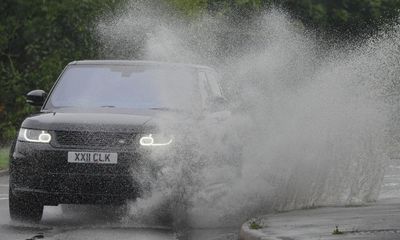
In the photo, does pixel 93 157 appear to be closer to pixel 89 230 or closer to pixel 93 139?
pixel 93 139

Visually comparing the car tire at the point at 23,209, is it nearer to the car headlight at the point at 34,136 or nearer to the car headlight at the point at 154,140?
the car headlight at the point at 34,136

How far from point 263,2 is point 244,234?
115 ft

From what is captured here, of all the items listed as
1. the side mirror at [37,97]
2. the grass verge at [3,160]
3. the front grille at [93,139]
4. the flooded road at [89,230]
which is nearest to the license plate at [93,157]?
the front grille at [93,139]

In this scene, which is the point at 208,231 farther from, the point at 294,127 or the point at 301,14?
the point at 301,14

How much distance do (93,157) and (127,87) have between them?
5.59 ft

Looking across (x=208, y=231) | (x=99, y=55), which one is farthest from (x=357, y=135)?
(x=99, y=55)

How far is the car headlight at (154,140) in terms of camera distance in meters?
12.9

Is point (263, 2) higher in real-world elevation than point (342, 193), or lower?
A: higher

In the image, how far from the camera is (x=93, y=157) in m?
12.8

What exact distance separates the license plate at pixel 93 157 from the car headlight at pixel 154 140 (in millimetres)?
301

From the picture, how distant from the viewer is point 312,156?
52.4ft

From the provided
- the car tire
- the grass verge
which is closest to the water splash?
the car tire

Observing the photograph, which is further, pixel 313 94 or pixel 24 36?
pixel 24 36

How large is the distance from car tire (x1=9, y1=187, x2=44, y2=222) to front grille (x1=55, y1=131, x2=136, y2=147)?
2.21ft
